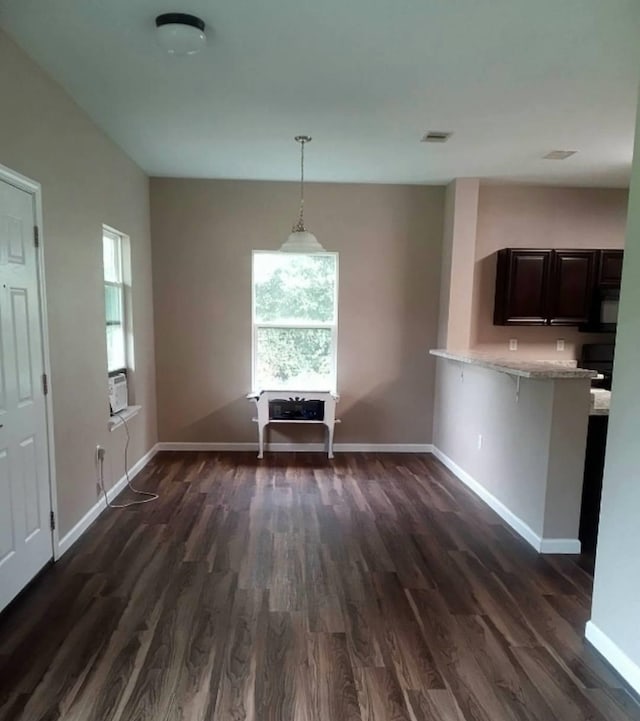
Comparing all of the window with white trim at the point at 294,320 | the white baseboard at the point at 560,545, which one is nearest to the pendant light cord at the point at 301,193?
the window with white trim at the point at 294,320

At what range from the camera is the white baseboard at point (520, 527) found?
2.84 m

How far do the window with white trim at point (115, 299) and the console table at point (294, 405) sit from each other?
1327 millimetres

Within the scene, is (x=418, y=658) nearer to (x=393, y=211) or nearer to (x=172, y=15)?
(x=172, y=15)

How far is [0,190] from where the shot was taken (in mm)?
2098

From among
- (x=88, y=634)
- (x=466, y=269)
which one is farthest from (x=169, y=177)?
(x=88, y=634)

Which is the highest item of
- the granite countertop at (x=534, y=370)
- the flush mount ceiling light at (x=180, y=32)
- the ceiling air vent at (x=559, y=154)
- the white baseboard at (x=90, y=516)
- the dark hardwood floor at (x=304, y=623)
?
the ceiling air vent at (x=559, y=154)

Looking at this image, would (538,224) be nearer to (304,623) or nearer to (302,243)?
(302,243)

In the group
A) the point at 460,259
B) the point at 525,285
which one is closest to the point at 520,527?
the point at 525,285

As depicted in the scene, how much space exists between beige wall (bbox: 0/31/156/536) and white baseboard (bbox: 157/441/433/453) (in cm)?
110

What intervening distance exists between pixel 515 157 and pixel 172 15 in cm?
291

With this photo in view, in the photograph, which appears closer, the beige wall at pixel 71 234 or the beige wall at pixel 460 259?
the beige wall at pixel 71 234

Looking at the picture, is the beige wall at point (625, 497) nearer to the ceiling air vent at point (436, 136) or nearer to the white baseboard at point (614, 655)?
the white baseboard at point (614, 655)

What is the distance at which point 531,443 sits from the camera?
→ 2.97m

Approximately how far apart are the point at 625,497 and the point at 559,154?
2942mm
